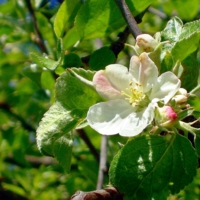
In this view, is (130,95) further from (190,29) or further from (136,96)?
(190,29)

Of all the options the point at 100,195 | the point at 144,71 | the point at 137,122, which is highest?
the point at 144,71

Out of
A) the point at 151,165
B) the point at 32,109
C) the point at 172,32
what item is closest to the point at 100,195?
the point at 151,165

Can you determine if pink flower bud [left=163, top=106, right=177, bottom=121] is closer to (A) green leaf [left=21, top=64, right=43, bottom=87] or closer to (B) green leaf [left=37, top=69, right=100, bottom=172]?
(B) green leaf [left=37, top=69, right=100, bottom=172]

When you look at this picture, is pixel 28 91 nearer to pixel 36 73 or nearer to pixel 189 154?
pixel 36 73

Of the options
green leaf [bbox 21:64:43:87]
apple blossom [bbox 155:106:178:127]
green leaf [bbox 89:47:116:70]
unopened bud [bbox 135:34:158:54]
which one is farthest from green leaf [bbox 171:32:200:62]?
green leaf [bbox 21:64:43:87]

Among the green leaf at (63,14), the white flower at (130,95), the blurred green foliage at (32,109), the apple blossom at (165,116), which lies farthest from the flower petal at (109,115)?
the blurred green foliage at (32,109)

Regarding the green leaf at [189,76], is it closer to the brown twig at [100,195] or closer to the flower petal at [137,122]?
the flower petal at [137,122]
